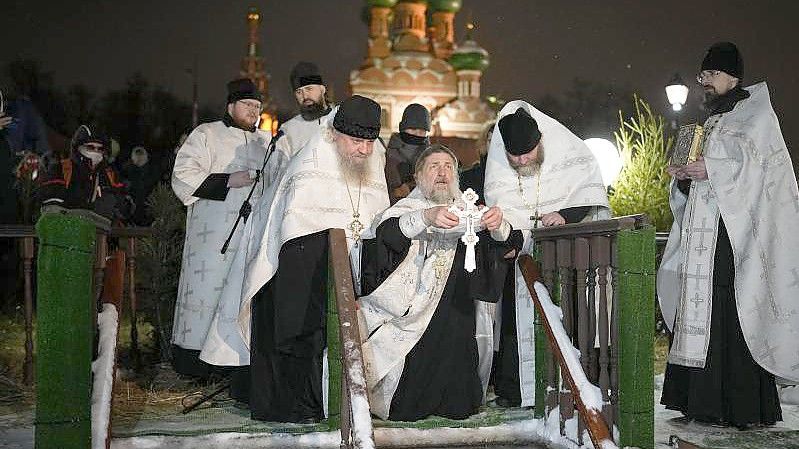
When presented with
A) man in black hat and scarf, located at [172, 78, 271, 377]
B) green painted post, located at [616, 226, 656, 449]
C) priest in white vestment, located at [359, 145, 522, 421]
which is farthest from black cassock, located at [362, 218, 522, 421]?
man in black hat and scarf, located at [172, 78, 271, 377]

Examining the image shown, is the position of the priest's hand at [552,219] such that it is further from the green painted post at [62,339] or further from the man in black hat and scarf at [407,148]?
the green painted post at [62,339]

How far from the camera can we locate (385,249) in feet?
19.7

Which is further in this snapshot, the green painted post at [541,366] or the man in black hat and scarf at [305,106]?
the man in black hat and scarf at [305,106]

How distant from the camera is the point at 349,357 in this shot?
15.3 feet

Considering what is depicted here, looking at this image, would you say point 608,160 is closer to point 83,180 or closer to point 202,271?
point 202,271

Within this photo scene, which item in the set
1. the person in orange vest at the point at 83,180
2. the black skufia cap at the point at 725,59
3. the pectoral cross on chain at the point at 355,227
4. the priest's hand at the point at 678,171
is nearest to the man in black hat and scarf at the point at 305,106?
the pectoral cross on chain at the point at 355,227

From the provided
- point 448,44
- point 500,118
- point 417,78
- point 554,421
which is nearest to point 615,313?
point 554,421

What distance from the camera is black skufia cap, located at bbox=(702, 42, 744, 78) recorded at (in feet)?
20.7

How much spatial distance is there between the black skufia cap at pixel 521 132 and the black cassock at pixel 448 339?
2.27 feet

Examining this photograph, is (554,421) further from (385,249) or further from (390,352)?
(385,249)

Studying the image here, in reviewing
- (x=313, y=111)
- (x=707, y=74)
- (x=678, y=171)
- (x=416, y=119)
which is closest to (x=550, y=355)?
(x=678, y=171)

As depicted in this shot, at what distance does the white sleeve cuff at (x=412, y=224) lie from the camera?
18.4ft

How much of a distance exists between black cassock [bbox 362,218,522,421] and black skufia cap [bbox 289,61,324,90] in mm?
1734

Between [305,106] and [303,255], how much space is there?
1.77 m
